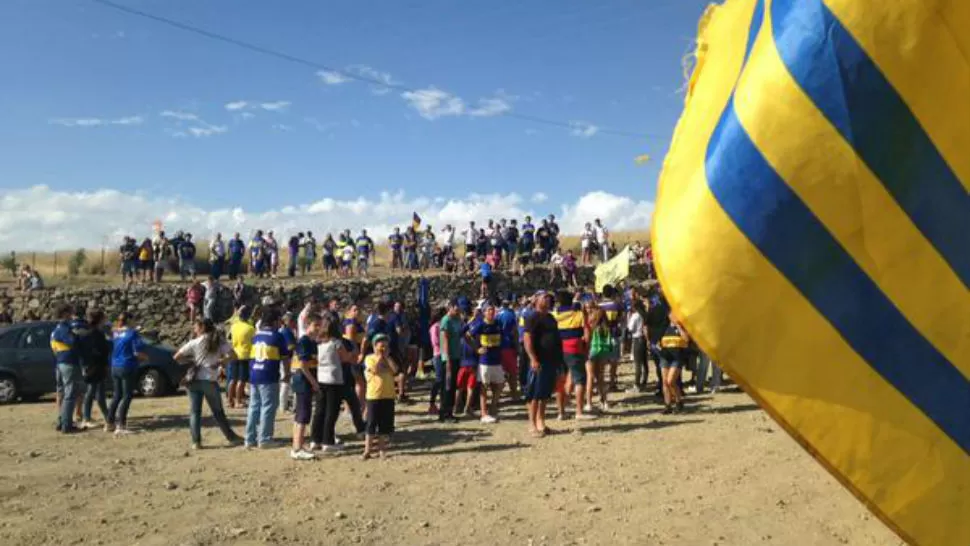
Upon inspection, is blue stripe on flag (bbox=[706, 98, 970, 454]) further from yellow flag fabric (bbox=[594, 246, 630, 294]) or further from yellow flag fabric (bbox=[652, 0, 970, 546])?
yellow flag fabric (bbox=[594, 246, 630, 294])

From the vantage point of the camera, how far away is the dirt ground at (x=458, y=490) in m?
6.14

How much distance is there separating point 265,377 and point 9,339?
795 cm

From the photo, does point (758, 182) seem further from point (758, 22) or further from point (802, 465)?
point (802, 465)

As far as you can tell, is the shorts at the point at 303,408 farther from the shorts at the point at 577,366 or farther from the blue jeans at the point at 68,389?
the blue jeans at the point at 68,389

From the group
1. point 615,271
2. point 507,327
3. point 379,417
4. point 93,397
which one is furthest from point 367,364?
point 615,271

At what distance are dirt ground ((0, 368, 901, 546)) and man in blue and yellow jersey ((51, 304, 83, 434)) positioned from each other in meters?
0.46

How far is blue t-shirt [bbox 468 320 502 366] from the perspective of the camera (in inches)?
409

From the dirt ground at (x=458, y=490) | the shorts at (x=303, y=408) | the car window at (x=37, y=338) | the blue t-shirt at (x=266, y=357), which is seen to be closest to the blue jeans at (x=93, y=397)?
the dirt ground at (x=458, y=490)

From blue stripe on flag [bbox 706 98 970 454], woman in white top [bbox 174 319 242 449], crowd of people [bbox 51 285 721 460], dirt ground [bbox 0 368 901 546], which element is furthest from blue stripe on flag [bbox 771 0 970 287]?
woman in white top [bbox 174 319 242 449]

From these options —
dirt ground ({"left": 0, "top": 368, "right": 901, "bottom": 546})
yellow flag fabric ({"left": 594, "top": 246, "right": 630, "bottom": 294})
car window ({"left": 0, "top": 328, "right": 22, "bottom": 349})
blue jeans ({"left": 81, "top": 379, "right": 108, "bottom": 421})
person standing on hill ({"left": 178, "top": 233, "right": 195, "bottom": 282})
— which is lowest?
dirt ground ({"left": 0, "top": 368, "right": 901, "bottom": 546})

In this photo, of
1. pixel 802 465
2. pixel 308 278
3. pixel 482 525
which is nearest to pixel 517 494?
pixel 482 525

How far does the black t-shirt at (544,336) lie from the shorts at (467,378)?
1803mm

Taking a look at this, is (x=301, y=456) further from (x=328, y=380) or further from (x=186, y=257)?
(x=186, y=257)

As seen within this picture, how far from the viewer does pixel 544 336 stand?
954 centimetres
